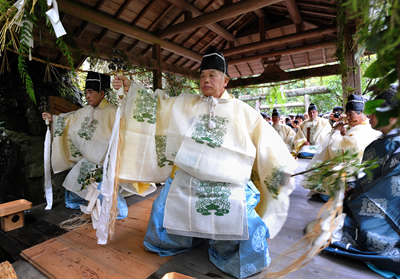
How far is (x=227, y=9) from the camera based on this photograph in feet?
13.3

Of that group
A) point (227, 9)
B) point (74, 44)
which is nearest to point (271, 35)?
point (227, 9)

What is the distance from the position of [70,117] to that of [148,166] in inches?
86.6

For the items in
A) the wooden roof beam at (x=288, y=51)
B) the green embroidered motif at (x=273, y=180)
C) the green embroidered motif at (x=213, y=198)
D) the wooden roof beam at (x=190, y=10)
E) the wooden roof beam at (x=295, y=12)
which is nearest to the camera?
the green embroidered motif at (x=273, y=180)

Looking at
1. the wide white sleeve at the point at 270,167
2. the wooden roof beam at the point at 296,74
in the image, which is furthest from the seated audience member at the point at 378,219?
the wooden roof beam at the point at 296,74

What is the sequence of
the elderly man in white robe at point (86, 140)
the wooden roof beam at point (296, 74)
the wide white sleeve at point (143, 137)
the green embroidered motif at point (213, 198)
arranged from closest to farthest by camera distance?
the green embroidered motif at point (213, 198) < the wide white sleeve at point (143, 137) < the elderly man in white robe at point (86, 140) < the wooden roof beam at point (296, 74)

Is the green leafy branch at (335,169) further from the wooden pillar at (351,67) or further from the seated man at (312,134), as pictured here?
the seated man at (312,134)

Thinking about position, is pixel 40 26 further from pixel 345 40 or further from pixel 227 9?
pixel 345 40

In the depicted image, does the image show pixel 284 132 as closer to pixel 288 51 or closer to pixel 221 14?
pixel 288 51

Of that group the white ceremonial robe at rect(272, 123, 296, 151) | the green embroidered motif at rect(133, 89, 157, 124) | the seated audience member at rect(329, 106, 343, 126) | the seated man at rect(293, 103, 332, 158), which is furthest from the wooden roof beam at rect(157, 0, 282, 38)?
the white ceremonial robe at rect(272, 123, 296, 151)

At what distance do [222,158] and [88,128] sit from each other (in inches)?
88.0

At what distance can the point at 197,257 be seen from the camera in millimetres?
2254

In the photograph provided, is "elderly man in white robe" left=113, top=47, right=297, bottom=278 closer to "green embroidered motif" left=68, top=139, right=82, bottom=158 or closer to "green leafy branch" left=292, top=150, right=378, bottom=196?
"green leafy branch" left=292, top=150, right=378, bottom=196

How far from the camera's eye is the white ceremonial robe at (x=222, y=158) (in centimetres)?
195

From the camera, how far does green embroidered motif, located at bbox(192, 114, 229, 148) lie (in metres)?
2.02
